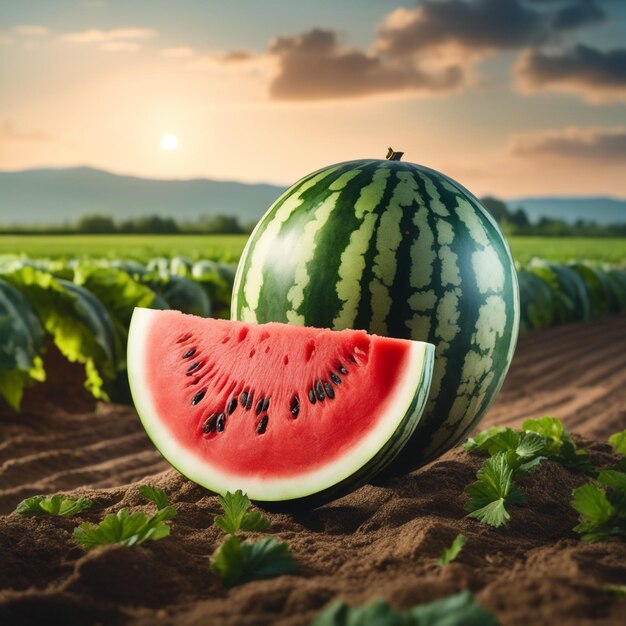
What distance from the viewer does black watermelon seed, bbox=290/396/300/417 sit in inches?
93.5

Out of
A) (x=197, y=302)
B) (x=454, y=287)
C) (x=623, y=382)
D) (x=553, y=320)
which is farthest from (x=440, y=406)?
(x=553, y=320)

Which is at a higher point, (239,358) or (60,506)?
(239,358)

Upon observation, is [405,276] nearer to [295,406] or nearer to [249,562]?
[295,406]

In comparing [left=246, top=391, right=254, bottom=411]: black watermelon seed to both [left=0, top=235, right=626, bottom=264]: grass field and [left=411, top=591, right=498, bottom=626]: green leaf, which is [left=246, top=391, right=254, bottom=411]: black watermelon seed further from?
[left=0, top=235, right=626, bottom=264]: grass field

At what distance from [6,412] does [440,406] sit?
3.44 m

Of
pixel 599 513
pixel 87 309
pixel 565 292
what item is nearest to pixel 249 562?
pixel 599 513

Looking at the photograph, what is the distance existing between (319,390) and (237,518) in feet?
1.41

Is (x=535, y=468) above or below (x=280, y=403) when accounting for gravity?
below

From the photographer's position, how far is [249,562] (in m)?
1.83

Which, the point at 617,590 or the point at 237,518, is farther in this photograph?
the point at 237,518

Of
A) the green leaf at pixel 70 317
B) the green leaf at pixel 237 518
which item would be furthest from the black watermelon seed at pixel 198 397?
the green leaf at pixel 70 317

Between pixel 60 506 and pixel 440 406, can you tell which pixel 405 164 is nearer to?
pixel 440 406

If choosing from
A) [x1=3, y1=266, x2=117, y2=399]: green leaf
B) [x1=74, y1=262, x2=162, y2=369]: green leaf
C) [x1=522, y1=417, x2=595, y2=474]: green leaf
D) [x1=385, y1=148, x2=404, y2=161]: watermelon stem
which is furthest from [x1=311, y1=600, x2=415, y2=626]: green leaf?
[x1=74, y1=262, x2=162, y2=369]: green leaf

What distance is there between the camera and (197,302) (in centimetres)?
657
